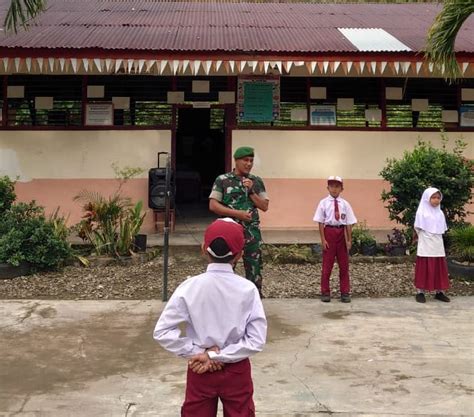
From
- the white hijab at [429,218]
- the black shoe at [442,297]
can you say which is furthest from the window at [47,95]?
the black shoe at [442,297]

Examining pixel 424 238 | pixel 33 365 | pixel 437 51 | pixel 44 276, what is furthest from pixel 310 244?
pixel 33 365

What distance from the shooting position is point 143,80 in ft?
34.5

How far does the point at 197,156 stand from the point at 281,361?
11.3 meters

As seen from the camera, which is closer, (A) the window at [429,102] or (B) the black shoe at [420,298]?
(B) the black shoe at [420,298]

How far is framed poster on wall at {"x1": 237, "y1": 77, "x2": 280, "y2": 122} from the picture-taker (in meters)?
10.4

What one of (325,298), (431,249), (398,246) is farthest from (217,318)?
(398,246)

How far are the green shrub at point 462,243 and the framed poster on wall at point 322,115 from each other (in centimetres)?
339

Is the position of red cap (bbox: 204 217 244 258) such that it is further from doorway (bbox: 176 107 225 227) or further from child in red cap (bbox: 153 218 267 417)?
doorway (bbox: 176 107 225 227)

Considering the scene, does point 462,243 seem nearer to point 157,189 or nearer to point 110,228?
point 110,228

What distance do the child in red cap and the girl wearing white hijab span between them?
4299 mm

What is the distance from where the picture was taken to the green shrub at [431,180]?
816 cm

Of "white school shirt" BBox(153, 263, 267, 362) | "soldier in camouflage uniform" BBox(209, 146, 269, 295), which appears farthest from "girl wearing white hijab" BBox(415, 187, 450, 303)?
"white school shirt" BBox(153, 263, 267, 362)

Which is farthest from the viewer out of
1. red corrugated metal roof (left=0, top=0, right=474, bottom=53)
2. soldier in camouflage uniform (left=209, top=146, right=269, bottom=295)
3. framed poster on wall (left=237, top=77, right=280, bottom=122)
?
framed poster on wall (left=237, top=77, right=280, bottom=122)

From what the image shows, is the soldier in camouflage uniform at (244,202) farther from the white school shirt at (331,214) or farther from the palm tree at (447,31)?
the palm tree at (447,31)
